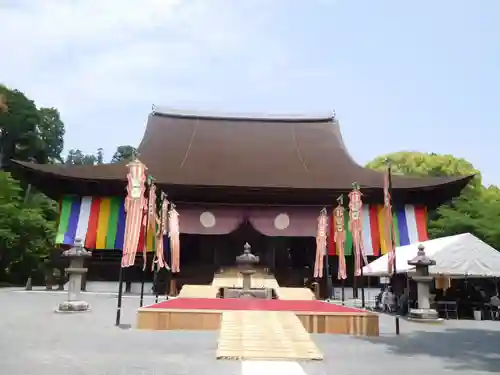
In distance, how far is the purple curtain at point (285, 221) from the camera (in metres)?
23.0

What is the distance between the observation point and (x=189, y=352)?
6.93 metres

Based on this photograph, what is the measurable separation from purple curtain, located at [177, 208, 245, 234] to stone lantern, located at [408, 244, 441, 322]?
1121 cm

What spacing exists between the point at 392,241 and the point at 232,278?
10360 mm

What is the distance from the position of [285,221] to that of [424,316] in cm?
1132

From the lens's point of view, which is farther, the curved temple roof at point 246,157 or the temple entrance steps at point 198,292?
the curved temple roof at point 246,157

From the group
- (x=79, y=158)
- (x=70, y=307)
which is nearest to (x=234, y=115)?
(x=70, y=307)

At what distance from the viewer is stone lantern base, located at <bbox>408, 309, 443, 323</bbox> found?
1227 centimetres

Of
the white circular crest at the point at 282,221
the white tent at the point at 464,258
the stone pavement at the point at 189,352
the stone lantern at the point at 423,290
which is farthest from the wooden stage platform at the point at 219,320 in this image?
the white circular crest at the point at 282,221

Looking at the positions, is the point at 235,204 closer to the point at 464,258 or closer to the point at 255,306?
the point at 255,306

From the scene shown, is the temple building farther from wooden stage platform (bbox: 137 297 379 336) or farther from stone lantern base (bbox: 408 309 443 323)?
wooden stage platform (bbox: 137 297 379 336)

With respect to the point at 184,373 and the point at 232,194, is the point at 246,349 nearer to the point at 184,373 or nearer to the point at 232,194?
the point at 184,373

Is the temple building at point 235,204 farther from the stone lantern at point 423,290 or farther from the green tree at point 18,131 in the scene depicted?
the green tree at point 18,131

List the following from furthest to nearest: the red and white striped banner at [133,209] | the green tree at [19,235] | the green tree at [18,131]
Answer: the green tree at [18,131]
the green tree at [19,235]
the red and white striped banner at [133,209]

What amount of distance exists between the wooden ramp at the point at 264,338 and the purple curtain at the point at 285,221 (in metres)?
13.6
